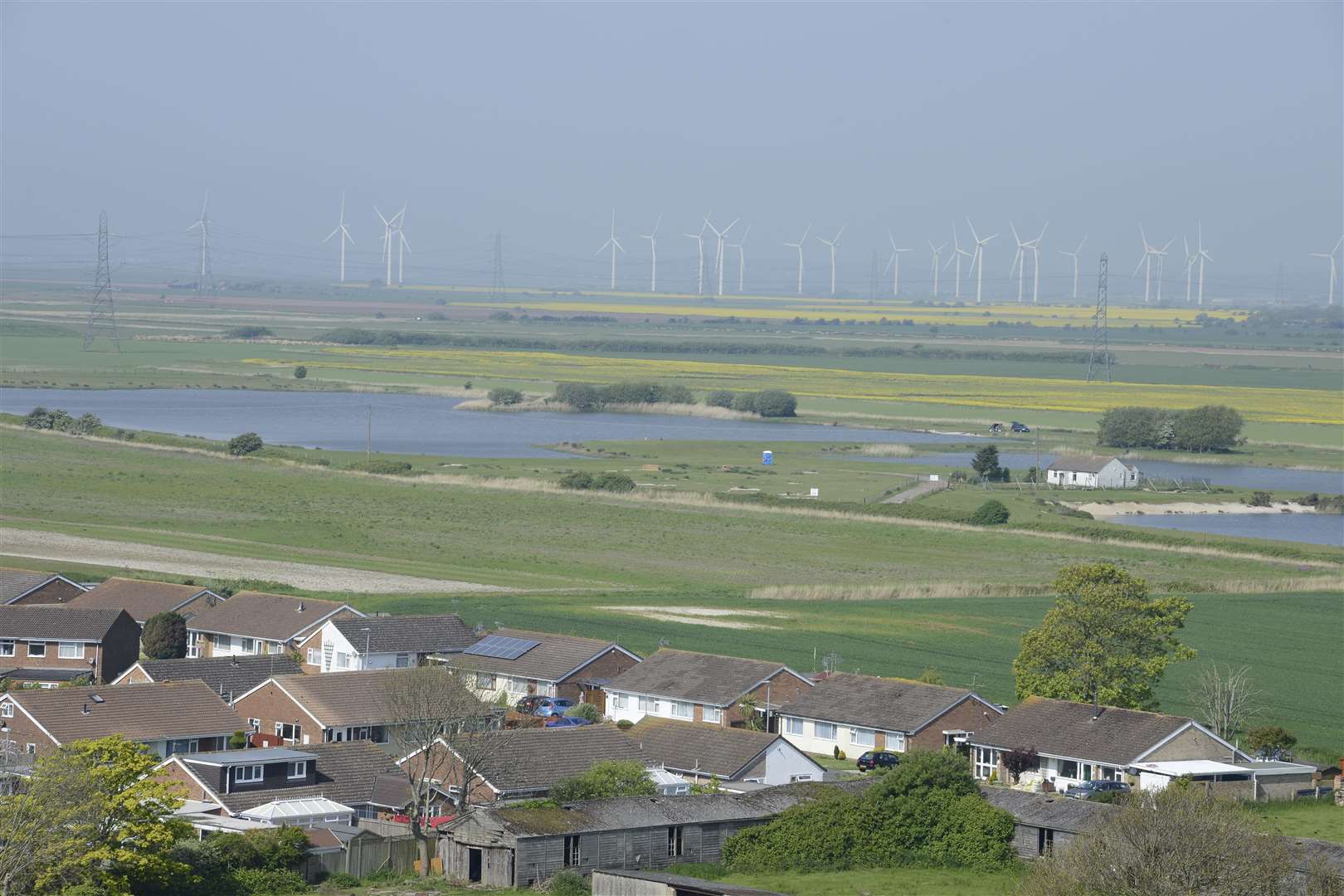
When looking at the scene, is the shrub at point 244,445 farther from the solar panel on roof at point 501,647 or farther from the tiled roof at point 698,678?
the tiled roof at point 698,678

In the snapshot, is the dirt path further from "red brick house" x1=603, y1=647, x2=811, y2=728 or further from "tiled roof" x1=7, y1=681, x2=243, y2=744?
"tiled roof" x1=7, y1=681, x2=243, y2=744

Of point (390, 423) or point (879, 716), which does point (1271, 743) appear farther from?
point (390, 423)

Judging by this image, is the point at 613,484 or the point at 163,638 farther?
the point at 613,484

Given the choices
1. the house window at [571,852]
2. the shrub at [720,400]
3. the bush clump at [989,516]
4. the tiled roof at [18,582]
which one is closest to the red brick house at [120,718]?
the house window at [571,852]

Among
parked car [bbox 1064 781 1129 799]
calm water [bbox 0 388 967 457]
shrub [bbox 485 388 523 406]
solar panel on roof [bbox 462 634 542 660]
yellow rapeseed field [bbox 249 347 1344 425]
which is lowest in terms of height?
parked car [bbox 1064 781 1129 799]

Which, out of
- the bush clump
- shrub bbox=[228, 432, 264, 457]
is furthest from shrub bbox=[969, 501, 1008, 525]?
shrub bbox=[228, 432, 264, 457]

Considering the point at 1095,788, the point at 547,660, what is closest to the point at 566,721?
the point at 547,660
